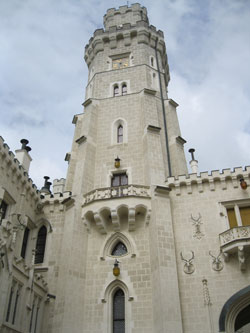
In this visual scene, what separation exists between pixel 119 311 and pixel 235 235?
6695 millimetres

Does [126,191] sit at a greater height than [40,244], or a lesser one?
greater

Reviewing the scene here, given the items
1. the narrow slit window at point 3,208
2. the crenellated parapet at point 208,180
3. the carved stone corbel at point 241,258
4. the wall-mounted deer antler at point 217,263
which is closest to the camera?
the carved stone corbel at point 241,258

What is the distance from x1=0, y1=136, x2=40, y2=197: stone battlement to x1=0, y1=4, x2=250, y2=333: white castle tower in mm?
57

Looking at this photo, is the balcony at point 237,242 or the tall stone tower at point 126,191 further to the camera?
the tall stone tower at point 126,191

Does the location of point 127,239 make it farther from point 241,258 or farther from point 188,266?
point 241,258

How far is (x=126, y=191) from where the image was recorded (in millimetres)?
18781

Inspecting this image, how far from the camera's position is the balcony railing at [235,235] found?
1600 cm

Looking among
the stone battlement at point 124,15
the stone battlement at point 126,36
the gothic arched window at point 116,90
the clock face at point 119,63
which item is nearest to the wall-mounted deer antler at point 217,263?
the gothic arched window at point 116,90

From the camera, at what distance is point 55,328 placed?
15312 mm

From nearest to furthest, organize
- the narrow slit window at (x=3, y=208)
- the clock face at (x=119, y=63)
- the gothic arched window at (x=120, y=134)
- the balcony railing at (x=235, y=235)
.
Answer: the balcony railing at (x=235, y=235)
the narrow slit window at (x=3, y=208)
the gothic arched window at (x=120, y=134)
the clock face at (x=119, y=63)

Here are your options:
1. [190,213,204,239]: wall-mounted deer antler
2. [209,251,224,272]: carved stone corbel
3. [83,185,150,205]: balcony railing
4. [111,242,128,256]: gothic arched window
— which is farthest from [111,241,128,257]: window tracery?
[209,251,224,272]: carved stone corbel

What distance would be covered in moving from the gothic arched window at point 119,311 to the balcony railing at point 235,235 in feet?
18.6

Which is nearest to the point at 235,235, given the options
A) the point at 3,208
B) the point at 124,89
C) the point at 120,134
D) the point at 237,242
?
the point at 237,242

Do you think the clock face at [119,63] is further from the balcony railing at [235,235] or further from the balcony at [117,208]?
the balcony railing at [235,235]
